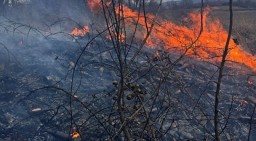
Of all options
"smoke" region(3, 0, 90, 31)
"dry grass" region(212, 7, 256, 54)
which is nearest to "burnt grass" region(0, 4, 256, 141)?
"smoke" region(3, 0, 90, 31)

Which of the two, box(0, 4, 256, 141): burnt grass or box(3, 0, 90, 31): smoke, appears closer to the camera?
box(0, 4, 256, 141): burnt grass

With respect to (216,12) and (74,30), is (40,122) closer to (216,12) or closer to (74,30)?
(74,30)

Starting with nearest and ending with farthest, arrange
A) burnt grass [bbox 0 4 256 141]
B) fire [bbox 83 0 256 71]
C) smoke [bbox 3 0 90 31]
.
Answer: burnt grass [bbox 0 4 256 141] → fire [bbox 83 0 256 71] → smoke [bbox 3 0 90 31]

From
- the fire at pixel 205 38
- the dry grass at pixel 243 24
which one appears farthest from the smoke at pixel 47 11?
the dry grass at pixel 243 24

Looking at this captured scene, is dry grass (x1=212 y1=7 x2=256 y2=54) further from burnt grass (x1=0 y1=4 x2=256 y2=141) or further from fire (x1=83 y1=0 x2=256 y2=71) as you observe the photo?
burnt grass (x1=0 y1=4 x2=256 y2=141)

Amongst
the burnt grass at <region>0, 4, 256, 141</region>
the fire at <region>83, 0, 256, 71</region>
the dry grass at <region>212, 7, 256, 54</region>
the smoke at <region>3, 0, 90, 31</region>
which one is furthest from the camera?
the smoke at <region>3, 0, 90, 31</region>

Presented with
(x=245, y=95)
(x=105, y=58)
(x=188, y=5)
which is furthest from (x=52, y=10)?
(x=245, y=95)

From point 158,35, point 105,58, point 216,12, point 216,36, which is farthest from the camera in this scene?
point 216,12

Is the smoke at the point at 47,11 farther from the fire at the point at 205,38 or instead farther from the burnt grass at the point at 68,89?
the burnt grass at the point at 68,89

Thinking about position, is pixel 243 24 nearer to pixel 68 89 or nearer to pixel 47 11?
pixel 47 11

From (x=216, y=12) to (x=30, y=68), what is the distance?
1680cm

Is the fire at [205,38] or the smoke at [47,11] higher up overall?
the smoke at [47,11]

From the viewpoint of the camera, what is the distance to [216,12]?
22.7 meters

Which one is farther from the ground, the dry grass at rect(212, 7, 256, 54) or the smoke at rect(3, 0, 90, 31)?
the smoke at rect(3, 0, 90, 31)
